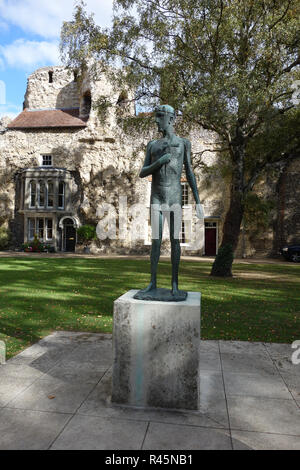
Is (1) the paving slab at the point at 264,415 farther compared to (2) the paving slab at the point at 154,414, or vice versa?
(2) the paving slab at the point at 154,414

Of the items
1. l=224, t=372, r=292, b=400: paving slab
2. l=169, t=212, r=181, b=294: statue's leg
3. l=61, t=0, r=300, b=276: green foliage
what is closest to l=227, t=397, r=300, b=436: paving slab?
l=224, t=372, r=292, b=400: paving slab

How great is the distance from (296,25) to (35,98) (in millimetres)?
26743

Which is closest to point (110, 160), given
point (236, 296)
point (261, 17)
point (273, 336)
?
point (261, 17)

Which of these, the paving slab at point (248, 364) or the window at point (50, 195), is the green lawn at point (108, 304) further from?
the window at point (50, 195)

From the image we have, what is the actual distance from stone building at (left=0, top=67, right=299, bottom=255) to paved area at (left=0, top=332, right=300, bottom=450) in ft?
70.7

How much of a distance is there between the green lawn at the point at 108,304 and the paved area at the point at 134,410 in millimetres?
1077

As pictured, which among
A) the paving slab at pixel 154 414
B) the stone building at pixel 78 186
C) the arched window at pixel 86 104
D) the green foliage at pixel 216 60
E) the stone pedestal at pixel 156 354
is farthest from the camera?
the arched window at pixel 86 104

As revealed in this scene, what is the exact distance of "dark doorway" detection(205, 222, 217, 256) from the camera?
26.4 m

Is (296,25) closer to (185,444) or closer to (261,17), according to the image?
(261,17)

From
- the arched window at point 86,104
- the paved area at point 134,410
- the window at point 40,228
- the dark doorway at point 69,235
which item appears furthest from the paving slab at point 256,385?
the arched window at point 86,104

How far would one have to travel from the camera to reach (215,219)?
2608 cm

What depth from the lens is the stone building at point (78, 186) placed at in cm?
Result: 2606

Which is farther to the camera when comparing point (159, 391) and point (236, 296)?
point (236, 296)

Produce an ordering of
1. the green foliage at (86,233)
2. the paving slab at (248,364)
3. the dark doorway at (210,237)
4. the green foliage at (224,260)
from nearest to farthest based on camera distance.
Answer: the paving slab at (248,364)
the green foliage at (224,260)
the green foliage at (86,233)
the dark doorway at (210,237)
